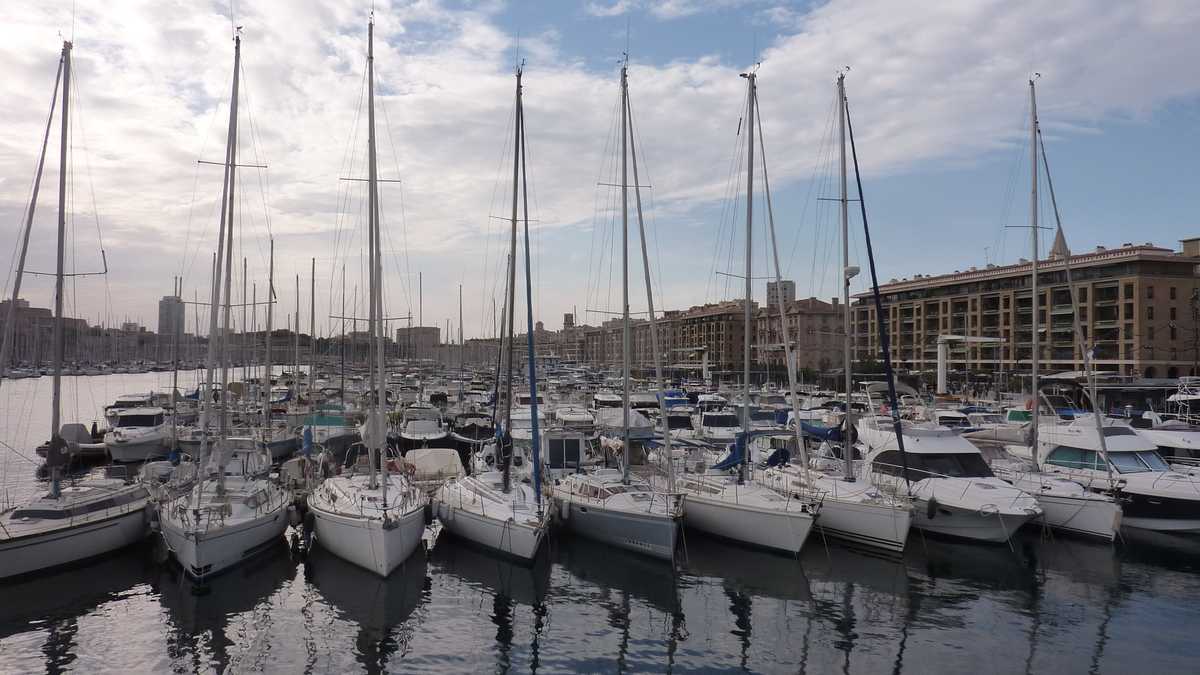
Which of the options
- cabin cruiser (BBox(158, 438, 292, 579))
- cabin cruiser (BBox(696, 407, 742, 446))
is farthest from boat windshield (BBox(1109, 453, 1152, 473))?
cabin cruiser (BBox(158, 438, 292, 579))

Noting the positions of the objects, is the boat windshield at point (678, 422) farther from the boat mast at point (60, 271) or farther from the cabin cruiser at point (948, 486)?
the boat mast at point (60, 271)

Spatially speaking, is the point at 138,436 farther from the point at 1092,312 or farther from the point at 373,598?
the point at 1092,312

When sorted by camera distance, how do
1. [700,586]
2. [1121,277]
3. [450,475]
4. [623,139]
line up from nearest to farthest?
[700,586], [623,139], [450,475], [1121,277]

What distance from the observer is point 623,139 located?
24.2 metres

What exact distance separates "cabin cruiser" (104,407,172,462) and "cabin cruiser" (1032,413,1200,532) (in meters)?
39.5

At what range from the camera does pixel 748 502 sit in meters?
21.1

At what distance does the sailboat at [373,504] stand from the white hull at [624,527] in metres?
4.49

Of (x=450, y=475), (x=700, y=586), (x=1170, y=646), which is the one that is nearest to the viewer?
(x=1170, y=646)

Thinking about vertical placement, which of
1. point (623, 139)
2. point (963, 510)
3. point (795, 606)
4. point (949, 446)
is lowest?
point (795, 606)

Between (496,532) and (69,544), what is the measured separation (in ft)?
34.9

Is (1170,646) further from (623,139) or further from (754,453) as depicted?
(623,139)

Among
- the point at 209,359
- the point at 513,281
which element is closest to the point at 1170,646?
the point at 513,281

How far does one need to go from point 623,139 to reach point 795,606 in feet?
49.7

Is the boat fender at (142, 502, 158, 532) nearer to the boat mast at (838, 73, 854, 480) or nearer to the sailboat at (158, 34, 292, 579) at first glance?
the sailboat at (158, 34, 292, 579)
